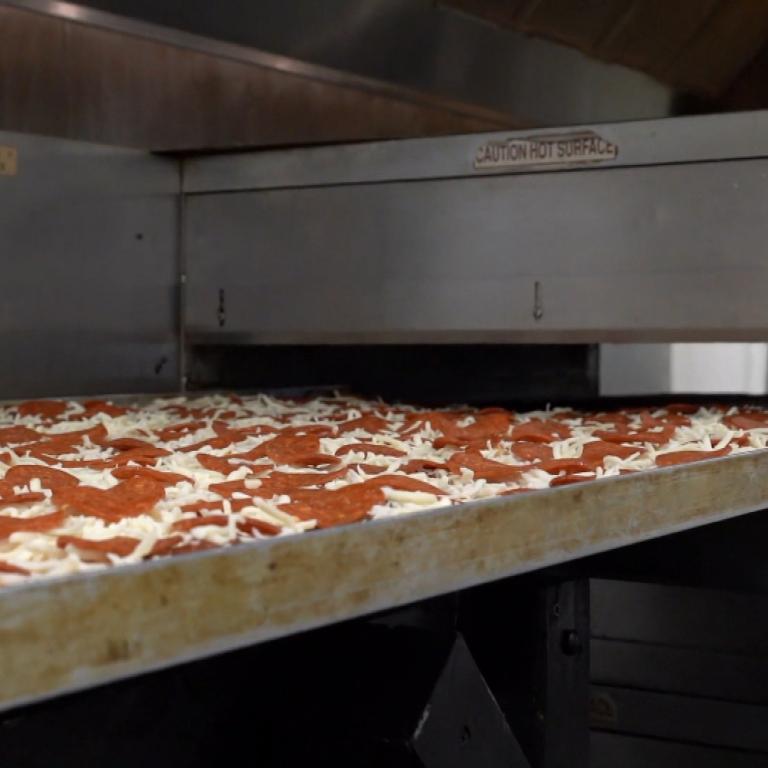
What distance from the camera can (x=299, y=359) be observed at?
384 centimetres

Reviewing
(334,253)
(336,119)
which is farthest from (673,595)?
(336,119)

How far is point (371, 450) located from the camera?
200cm

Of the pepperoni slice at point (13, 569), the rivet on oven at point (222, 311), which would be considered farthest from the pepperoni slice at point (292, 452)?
the rivet on oven at point (222, 311)

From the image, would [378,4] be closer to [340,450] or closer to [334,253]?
[334,253]

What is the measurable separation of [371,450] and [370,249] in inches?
54.1

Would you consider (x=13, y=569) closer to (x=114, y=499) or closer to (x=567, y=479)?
(x=114, y=499)

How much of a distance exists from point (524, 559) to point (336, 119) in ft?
8.82

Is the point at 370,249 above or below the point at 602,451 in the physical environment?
above

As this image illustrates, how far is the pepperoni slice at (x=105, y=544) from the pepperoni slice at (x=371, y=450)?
87cm

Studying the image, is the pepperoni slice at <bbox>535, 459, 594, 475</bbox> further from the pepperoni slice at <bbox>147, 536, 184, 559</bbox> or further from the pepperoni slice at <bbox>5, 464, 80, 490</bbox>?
the pepperoni slice at <bbox>147, 536, 184, 559</bbox>

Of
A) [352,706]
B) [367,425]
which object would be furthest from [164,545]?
[367,425]

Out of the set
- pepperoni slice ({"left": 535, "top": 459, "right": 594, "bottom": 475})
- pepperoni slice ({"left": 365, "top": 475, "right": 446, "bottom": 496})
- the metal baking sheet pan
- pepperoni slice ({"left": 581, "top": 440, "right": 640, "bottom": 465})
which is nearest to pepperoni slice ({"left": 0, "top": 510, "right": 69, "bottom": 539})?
the metal baking sheet pan

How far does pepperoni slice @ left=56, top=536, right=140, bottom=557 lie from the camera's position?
3.45ft

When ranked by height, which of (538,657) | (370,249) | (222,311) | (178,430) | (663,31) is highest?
(663,31)
